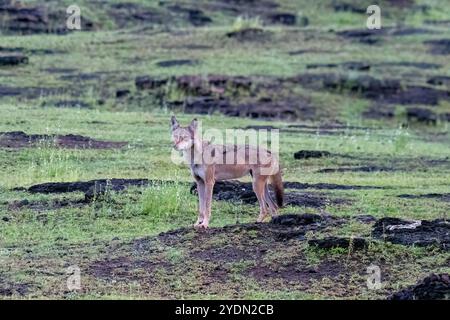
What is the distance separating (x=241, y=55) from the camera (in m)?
36.5

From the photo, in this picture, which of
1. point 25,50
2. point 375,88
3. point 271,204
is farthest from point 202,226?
point 25,50

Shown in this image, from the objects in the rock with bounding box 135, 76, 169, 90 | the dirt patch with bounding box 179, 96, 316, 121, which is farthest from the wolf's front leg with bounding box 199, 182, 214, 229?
the rock with bounding box 135, 76, 169, 90

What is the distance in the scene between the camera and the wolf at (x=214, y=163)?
13.7 metres

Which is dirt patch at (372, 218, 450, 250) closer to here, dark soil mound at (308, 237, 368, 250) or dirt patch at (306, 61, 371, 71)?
dark soil mound at (308, 237, 368, 250)

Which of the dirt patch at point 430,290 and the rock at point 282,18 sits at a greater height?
the rock at point 282,18

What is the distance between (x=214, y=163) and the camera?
542 inches

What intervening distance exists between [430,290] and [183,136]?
4.24m

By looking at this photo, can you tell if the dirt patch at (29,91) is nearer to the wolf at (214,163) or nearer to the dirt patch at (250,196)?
the dirt patch at (250,196)

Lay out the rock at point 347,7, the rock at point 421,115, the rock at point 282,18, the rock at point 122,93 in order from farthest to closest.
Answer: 1. the rock at point 347,7
2. the rock at point 282,18
3. the rock at point 421,115
4. the rock at point 122,93

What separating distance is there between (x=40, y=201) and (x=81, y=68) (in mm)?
17836

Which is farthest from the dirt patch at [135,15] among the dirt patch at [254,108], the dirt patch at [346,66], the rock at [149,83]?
the dirt patch at [254,108]

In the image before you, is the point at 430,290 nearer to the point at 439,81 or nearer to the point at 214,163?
the point at 214,163

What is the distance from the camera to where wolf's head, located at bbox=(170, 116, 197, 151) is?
13555 millimetres

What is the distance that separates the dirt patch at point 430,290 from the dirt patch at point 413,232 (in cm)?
213
